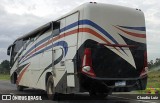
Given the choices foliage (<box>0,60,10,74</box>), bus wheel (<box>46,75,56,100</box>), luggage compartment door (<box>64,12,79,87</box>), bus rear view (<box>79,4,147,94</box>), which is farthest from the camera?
foliage (<box>0,60,10,74</box>)

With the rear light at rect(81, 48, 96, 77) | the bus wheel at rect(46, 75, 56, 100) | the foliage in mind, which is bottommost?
the bus wheel at rect(46, 75, 56, 100)

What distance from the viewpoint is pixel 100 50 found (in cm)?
1267

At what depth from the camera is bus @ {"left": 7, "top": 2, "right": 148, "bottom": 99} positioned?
1251cm

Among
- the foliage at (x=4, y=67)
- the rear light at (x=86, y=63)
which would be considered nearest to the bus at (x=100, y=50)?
the rear light at (x=86, y=63)

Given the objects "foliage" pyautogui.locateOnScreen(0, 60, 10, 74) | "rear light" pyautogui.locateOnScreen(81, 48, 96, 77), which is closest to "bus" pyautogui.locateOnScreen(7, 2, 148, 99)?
"rear light" pyautogui.locateOnScreen(81, 48, 96, 77)

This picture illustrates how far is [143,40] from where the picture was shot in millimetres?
13664

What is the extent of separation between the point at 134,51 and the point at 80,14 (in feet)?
8.24

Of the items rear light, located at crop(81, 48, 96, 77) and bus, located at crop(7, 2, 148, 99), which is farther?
bus, located at crop(7, 2, 148, 99)

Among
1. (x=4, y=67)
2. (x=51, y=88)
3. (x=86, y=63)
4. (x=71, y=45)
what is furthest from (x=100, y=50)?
(x=4, y=67)

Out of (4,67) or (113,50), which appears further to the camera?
(4,67)

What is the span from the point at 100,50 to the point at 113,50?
558 millimetres

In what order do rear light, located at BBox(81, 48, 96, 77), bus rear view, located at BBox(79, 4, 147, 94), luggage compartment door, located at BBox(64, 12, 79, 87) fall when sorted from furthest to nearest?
luggage compartment door, located at BBox(64, 12, 79, 87), bus rear view, located at BBox(79, 4, 147, 94), rear light, located at BBox(81, 48, 96, 77)

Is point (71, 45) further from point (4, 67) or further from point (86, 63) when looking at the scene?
point (4, 67)

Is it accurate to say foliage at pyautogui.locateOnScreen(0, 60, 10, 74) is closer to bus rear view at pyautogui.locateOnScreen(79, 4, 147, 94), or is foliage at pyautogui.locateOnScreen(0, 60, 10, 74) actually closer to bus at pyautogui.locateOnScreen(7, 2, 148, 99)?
bus at pyautogui.locateOnScreen(7, 2, 148, 99)
